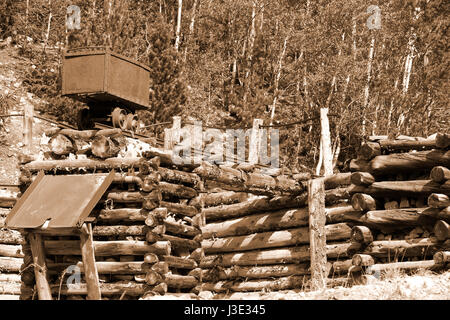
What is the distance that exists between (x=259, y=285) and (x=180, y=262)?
9.51 ft

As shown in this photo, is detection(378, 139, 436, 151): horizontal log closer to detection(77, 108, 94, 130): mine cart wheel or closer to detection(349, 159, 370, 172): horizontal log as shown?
detection(349, 159, 370, 172): horizontal log

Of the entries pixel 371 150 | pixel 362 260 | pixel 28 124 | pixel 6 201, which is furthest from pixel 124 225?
pixel 6 201

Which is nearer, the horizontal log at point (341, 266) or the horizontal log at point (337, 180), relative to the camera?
the horizontal log at point (341, 266)

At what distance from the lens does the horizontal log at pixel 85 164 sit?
11.7m

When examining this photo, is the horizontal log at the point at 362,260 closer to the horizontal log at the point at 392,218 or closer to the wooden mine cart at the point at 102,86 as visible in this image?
the horizontal log at the point at 392,218

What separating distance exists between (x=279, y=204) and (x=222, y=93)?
18429 millimetres

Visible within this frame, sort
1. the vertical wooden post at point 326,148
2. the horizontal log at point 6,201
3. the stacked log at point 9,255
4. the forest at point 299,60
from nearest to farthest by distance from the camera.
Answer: the vertical wooden post at point 326,148 < the stacked log at point 9,255 < the horizontal log at point 6,201 < the forest at point 299,60

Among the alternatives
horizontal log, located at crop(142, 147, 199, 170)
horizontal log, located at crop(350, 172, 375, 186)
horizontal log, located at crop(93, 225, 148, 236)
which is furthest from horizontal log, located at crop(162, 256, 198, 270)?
horizontal log, located at crop(350, 172, 375, 186)

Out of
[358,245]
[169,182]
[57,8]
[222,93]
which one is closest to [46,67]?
[57,8]

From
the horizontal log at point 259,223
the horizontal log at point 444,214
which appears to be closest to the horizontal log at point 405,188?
the horizontal log at point 444,214

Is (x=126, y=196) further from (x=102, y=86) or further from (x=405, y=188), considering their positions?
(x=405, y=188)

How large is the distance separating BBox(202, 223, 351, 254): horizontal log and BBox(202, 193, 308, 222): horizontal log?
0.54 meters

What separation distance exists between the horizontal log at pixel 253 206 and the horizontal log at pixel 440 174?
3.70 m

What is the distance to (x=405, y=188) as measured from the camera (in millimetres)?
10758
